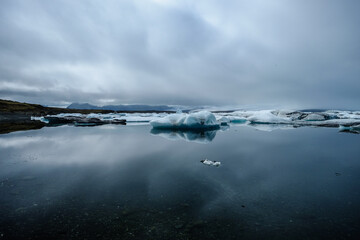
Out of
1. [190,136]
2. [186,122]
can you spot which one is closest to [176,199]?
[190,136]

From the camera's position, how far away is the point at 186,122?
16.6 m

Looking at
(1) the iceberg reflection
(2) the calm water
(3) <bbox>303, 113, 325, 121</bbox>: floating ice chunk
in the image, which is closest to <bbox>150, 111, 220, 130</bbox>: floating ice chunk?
(1) the iceberg reflection

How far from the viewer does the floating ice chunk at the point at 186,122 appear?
1683 centimetres

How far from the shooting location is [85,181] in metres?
4.93

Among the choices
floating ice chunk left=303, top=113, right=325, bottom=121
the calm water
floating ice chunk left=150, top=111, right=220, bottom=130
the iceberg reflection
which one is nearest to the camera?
the calm water

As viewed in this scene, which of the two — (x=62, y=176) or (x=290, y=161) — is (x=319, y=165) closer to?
(x=290, y=161)

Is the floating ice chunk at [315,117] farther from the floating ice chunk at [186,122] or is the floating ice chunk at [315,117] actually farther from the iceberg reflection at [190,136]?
the iceberg reflection at [190,136]

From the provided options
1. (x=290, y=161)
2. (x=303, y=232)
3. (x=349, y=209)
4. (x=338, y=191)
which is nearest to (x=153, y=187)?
(x=303, y=232)

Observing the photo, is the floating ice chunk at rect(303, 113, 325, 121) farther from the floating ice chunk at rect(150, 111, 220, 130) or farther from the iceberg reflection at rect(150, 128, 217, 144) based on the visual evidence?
the iceberg reflection at rect(150, 128, 217, 144)

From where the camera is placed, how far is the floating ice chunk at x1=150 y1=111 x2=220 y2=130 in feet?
55.2

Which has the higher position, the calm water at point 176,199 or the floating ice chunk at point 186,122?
the floating ice chunk at point 186,122

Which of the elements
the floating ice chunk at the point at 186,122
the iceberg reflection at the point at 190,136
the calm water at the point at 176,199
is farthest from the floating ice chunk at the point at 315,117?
the calm water at the point at 176,199

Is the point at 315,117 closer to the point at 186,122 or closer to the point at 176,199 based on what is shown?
the point at 186,122

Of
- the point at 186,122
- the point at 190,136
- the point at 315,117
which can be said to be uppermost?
the point at 315,117
